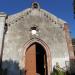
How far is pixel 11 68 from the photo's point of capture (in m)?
13.2

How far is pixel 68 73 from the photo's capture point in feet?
43.1

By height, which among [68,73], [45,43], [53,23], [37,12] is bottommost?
[68,73]

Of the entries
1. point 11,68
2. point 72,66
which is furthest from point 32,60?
point 72,66

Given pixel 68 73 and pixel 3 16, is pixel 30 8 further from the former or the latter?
pixel 68 73

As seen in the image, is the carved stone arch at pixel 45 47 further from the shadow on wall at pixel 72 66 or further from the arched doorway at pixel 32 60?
the shadow on wall at pixel 72 66

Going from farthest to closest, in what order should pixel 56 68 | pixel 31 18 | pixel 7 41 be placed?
pixel 31 18
pixel 7 41
pixel 56 68

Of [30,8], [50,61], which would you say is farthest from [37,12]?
[50,61]

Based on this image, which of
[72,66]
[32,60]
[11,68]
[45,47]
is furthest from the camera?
[45,47]

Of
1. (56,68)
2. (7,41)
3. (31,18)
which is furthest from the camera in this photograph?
(31,18)

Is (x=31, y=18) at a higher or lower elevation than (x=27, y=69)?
higher

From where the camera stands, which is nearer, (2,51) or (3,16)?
(2,51)

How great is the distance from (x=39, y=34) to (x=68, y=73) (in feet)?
12.1

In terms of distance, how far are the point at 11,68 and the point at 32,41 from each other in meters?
2.60

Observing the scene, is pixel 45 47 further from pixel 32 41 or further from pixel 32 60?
pixel 32 60
